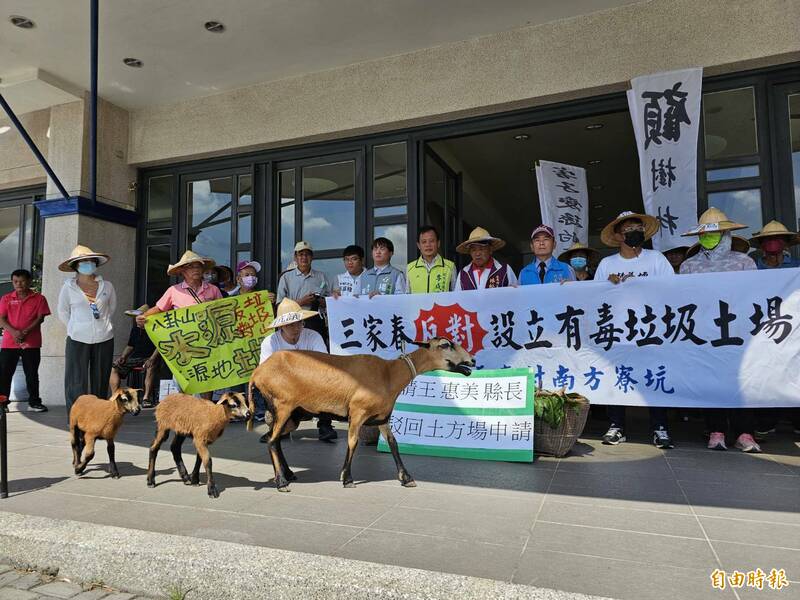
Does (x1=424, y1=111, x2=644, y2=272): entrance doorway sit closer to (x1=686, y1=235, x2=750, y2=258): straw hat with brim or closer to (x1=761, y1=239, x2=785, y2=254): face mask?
(x1=686, y1=235, x2=750, y2=258): straw hat with brim

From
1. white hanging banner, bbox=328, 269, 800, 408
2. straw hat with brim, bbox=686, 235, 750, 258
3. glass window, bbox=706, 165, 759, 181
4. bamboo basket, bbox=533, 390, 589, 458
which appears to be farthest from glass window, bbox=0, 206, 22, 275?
glass window, bbox=706, 165, 759, 181

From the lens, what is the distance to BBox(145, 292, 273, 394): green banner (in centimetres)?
569

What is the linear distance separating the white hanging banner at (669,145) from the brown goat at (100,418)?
18.2ft

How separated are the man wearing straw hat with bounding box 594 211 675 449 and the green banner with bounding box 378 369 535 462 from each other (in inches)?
47.0

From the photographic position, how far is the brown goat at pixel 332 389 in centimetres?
389

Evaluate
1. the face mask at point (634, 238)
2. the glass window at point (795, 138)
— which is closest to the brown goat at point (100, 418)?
the face mask at point (634, 238)

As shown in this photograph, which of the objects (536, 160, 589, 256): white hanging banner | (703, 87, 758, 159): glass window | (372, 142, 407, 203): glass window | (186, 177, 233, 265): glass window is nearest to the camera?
(703, 87, 758, 159): glass window

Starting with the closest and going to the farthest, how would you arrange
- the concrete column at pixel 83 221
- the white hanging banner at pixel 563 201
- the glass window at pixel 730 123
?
the glass window at pixel 730 123, the white hanging banner at pixel 563 201, the concrete column at pixel 83 221

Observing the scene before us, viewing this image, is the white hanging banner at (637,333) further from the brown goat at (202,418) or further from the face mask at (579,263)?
the brown goat at (202,418)

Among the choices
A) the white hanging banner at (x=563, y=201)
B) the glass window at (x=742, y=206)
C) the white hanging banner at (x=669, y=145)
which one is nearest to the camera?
the white hanging banner at (x=669, y=145)

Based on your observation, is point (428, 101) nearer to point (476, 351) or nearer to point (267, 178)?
point (267, 178)


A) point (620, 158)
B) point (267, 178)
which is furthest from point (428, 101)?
point (620, 158)

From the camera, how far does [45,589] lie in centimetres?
274

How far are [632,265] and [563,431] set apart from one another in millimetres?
1878
